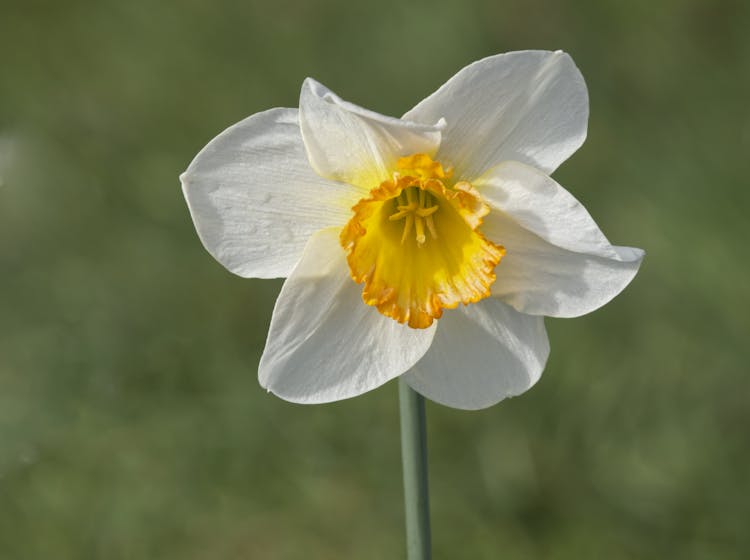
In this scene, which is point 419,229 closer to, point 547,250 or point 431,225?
point 431,225

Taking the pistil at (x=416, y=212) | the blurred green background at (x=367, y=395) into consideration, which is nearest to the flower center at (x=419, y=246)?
the pistil at (x=416, y=212)

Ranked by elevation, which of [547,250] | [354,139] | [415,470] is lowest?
[415,470]

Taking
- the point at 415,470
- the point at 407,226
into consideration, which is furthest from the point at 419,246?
the point at 415,470

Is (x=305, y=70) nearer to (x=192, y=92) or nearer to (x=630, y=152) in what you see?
(x=192, y=92)

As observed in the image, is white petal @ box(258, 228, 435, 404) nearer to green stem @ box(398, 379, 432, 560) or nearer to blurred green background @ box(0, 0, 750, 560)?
green stem @ box(398, 379, 432, 560)

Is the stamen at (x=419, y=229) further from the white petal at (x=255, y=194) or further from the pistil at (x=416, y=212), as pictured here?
the white petal at (x=255, y=194)

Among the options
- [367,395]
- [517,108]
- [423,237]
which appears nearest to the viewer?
[517,108]
